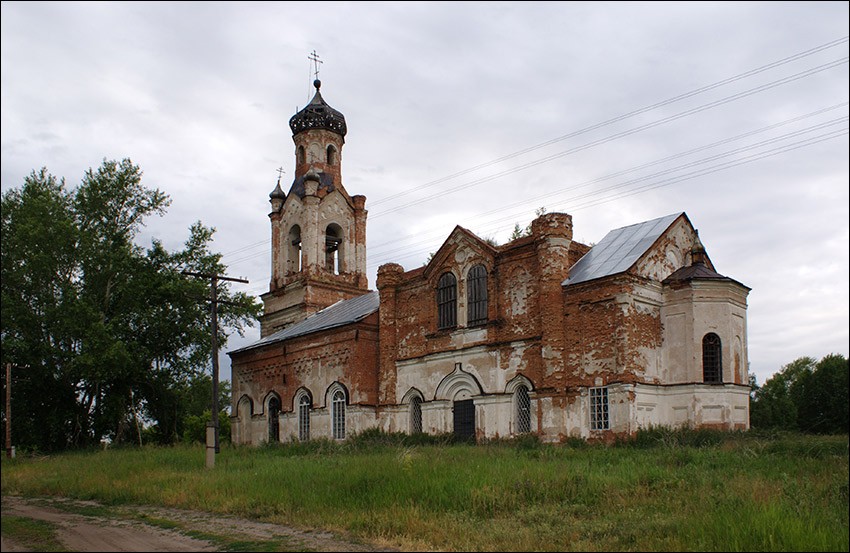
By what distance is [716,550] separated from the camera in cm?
909

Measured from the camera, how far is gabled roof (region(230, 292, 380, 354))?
31.0m

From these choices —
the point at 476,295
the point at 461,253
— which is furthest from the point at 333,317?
the point at 476,295

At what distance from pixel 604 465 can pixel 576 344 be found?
6919 millimetres

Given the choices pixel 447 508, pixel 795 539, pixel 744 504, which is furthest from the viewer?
pixel 447 508

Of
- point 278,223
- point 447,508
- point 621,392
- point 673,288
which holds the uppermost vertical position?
point 278,223

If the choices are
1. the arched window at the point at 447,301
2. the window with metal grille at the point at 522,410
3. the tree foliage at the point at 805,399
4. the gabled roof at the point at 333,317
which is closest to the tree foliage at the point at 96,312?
the gabled roof at the point at 333,317

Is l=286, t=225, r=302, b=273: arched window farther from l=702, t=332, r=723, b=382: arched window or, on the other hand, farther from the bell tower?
l=702, t=332, r=723, b=382: arched window

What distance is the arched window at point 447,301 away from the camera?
26.5 m

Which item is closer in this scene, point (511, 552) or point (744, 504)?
point (511, 552)

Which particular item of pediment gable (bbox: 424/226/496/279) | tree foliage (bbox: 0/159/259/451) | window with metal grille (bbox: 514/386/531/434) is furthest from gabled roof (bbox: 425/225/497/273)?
tree foliage (bbox: 0/159/259/451)

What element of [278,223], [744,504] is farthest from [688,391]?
[278,223]

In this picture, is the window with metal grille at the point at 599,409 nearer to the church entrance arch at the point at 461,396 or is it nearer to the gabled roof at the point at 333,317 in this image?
the church entrance arch at the point at 461,396

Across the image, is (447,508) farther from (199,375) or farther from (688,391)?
(199,375)

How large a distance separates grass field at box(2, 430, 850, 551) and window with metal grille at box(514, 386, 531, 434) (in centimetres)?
346
